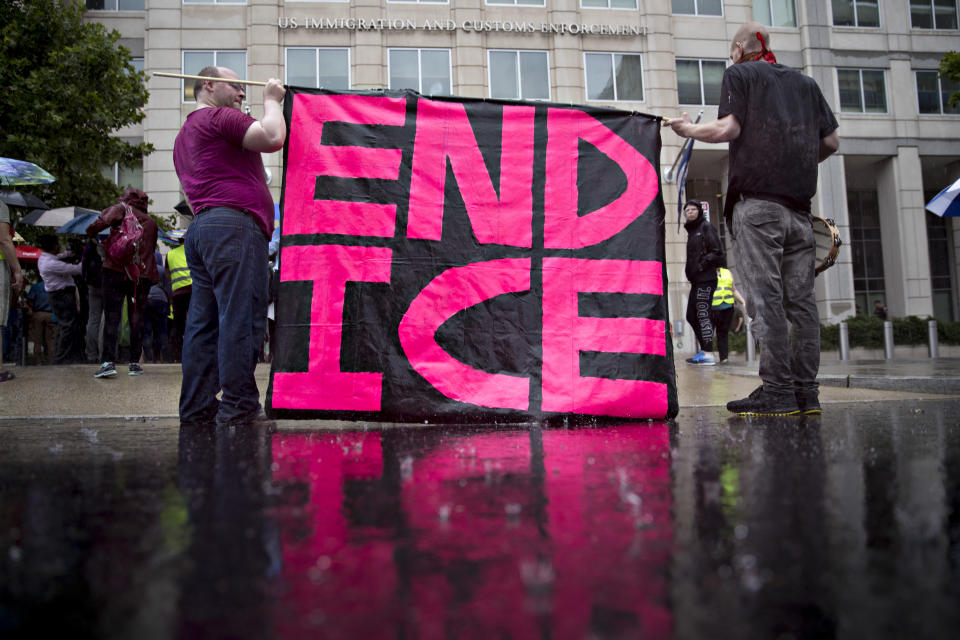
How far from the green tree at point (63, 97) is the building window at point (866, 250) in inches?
909

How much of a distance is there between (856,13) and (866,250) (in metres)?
8.48

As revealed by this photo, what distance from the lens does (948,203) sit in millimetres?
9219

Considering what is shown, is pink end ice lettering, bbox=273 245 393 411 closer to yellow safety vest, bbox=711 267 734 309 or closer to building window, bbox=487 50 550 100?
yellow safety vest, bbox=711 267 734 309

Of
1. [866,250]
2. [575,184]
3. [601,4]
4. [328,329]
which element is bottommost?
[328,329]

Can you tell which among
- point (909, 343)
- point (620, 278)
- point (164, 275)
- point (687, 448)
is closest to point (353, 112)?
point (620, 278)

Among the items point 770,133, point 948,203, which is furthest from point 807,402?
point 948,203

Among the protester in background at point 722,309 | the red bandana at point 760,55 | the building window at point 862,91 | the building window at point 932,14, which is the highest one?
the building window at point 932,14

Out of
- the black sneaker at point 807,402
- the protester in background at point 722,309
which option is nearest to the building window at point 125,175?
the protester in background at point 722,309

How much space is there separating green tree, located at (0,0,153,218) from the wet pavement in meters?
12.9

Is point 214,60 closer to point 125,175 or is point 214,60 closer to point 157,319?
point 125,175

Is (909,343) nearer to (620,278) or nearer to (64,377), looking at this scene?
(620,278)

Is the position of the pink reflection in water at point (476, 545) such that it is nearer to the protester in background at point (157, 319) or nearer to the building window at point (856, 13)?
the protester in background at point (157, 319)

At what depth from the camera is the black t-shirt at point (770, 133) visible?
3.74m

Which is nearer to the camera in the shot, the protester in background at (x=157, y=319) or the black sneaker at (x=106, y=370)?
the black sneaker at (x=106, y=370)
